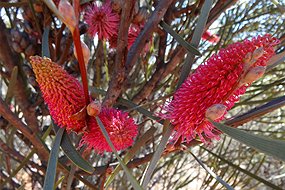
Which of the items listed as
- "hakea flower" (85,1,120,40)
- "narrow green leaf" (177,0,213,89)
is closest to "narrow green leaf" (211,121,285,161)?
"narrow green leaf" (177,0,213,89)

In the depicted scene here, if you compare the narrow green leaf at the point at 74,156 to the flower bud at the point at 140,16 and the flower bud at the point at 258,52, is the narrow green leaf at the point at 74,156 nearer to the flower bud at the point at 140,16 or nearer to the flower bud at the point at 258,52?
the flower bud at the point at 258,52

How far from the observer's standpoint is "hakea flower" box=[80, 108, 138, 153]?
1.66ft

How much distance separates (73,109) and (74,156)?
7 cm

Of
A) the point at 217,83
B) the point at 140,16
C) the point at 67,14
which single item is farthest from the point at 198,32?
the point at 140,16

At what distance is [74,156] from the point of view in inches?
17.4

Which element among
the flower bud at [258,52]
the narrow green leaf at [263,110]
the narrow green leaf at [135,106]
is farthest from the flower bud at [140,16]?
the flower bud at [258,52]

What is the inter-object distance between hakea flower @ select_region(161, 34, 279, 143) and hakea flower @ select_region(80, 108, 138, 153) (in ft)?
0.22

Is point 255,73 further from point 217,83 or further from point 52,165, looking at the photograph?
point 52,165

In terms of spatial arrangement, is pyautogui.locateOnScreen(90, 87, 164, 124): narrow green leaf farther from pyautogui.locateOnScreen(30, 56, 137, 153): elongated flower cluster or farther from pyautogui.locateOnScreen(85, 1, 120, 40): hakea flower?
pyautogui.locateOnScreen(85, 1, 120, 40): hakea flower

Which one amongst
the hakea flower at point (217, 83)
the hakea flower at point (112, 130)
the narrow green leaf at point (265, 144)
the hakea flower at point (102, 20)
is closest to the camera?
the narrow green leaf at point (265, 144)

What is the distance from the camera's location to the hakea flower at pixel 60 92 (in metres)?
0.45

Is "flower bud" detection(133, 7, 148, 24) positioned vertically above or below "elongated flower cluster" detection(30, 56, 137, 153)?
above

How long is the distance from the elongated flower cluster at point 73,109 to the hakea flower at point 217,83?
7cm

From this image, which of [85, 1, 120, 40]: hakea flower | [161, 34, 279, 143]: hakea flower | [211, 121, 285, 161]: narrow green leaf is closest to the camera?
[211, 121, 285, 161]: narrow green leaf
